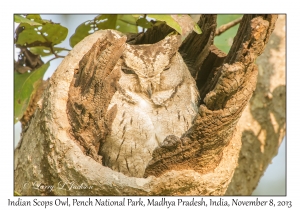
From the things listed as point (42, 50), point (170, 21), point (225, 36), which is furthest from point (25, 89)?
point (225, 36)

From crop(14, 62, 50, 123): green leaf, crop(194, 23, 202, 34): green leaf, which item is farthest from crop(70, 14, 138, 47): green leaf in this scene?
crop(194, 23, 202, 34): green leaf

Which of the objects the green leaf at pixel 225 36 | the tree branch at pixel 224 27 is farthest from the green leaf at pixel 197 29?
the tree branch at pixel 224 27

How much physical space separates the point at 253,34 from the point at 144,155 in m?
0.97

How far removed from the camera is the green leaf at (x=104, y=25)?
3.08 meters

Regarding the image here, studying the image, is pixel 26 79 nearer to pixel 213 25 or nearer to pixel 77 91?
pixel 77 91

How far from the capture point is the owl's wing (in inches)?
98.7

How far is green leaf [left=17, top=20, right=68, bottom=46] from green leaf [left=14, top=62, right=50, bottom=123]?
15 cm

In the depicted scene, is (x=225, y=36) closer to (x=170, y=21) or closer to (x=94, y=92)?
(x=170, y=21)

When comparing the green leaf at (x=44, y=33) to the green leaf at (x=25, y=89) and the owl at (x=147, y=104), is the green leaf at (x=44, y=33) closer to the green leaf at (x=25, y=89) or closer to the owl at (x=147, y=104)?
the green leaf at (x=25, y=89)

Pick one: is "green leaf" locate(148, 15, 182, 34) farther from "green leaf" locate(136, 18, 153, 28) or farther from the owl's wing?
"green leaf" locate(136, 18, 153, 28)

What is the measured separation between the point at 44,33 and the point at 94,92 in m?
0.65

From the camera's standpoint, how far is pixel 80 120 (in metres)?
2.55

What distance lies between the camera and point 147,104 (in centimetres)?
293
